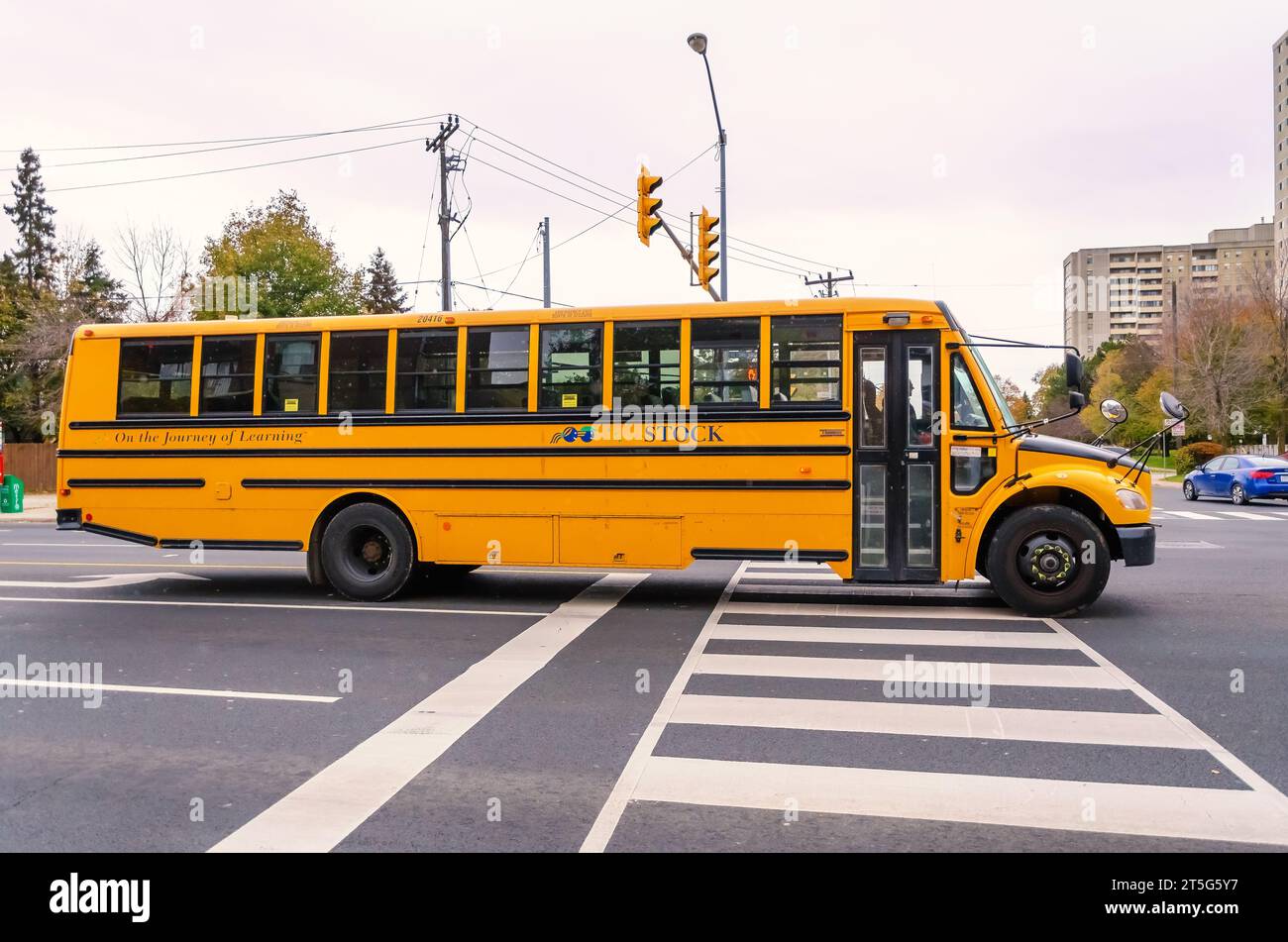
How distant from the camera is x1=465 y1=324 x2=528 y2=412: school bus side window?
33.3ft

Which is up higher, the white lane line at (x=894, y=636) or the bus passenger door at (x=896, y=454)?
the bus passenger door at (x=896, y=454)

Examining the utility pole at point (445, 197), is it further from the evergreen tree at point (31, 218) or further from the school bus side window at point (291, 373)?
the evergreen tree at point (31, 218)

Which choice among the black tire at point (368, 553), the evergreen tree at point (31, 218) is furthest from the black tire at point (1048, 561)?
the evergreen tree at point (31, 218)

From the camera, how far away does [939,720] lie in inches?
232

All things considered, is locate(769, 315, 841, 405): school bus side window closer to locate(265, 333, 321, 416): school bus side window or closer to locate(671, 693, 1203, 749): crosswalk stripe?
locate(671, 693, 1203, 749): crosswalk stripe

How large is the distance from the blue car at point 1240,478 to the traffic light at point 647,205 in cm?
1787

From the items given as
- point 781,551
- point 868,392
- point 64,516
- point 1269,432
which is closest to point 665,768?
point 781,551

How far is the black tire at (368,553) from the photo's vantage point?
10297mm

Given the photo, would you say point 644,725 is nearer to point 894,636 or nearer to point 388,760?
point 388,760

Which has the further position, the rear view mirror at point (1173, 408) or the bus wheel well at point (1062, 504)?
the bus wheel well at point (1062, 504)

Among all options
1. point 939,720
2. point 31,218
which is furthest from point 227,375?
point 31,218

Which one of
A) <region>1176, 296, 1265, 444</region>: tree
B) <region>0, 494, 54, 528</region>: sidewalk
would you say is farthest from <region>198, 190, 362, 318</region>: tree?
<region>1176, 296, 1265, 444</region>: tree
